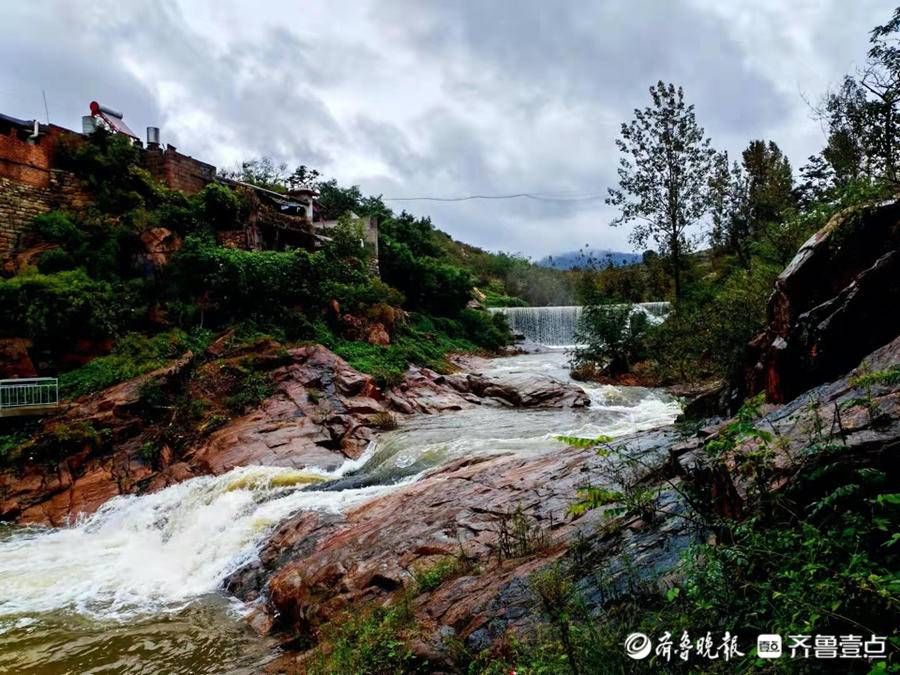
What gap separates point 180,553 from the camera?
8.30 metres

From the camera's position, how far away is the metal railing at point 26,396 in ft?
41.5

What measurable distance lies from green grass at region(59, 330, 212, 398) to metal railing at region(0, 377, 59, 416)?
1.53 feet

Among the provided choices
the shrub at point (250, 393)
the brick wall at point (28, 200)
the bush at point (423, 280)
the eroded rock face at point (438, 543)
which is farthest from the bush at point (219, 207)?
the eroded rock face at point (438, 543)

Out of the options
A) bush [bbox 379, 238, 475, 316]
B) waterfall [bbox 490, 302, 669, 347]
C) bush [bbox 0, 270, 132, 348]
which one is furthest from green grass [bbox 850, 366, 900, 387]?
waterfall [bbox 490, 302, 669, 347]

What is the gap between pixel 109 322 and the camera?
1533cm

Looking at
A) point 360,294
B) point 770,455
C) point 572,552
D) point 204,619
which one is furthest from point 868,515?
point 360,294

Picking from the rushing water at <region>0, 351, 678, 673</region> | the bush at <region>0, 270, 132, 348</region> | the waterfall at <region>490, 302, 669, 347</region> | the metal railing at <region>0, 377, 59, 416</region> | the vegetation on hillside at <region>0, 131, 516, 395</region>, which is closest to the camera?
the rushing water at <region>0, 351, 678, 673</region>

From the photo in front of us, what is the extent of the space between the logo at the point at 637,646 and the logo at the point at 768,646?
564 mm

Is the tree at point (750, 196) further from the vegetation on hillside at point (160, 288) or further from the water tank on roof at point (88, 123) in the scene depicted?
the water tank on roof at point (88, 123)

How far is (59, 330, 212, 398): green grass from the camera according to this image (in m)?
14.0

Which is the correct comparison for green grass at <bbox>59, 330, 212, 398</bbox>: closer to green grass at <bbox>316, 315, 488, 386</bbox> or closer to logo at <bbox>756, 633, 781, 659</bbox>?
green grass at <bbox>316, 315, 488, 386</bbox>

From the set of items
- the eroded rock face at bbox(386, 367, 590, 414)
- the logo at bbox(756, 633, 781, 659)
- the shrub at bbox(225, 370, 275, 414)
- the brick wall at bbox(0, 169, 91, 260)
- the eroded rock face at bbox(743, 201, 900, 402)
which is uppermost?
the brick wall at bbox(0, 169, 91, 260)

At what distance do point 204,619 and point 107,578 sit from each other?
8.41 feet

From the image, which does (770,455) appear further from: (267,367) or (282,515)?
(267,367)
